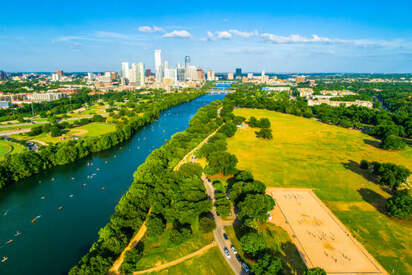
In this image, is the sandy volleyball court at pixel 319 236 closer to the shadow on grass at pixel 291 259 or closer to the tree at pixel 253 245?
the shadow on grass at pixel 291 259

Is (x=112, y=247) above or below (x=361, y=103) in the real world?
below

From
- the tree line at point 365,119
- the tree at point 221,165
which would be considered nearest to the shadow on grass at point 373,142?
the tree line at point 365,119

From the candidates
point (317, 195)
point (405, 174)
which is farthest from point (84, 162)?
point (405, 174)

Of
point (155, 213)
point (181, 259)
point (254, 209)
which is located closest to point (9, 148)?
point (155, 213)

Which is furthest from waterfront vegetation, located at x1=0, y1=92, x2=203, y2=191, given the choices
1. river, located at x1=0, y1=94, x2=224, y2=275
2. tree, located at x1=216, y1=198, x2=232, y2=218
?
tree, located at x1=216, y1=198, x2=232, y2=218

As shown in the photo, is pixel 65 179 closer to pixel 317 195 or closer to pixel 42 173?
pixel 42 173

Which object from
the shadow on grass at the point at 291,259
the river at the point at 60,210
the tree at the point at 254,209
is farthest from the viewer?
the tree at the point at 254,209

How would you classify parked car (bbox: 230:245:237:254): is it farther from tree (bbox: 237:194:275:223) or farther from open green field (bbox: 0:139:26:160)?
open green field (bbox: 0:139:26:160)
